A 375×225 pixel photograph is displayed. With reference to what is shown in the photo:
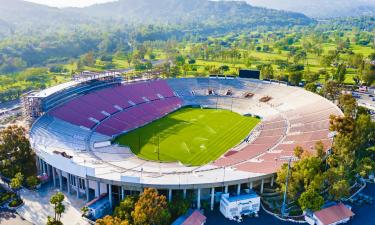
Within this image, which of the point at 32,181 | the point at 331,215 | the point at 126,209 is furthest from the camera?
the point at 32,181

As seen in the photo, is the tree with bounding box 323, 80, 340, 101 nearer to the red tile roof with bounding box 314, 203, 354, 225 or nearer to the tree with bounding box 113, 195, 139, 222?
the red tile roof with bounding box 314, 203, 354, 225

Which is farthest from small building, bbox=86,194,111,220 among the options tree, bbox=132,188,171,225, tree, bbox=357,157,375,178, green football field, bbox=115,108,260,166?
tree, bbox=357,157,375,178

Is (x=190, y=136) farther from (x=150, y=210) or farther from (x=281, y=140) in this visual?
(x=150, y=210)

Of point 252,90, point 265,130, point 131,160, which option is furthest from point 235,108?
point 131,160

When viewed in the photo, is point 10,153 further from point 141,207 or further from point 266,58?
point 266,58

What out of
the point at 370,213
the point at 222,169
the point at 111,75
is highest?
the point at 111,75

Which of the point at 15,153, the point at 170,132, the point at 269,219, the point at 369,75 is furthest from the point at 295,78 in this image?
the point at 15,153

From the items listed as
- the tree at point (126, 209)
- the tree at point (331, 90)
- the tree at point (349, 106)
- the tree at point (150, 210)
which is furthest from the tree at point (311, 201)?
the tree at point (331, 90)
